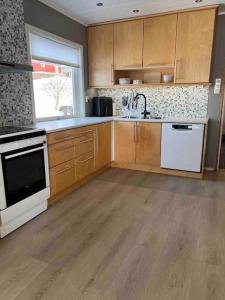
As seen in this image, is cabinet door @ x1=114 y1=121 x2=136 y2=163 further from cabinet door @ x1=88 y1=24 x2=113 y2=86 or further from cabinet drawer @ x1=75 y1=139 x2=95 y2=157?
cabinet door @ x1=88 y1=24 x2=113 y2=86

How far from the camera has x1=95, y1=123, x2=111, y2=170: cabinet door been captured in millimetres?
3537

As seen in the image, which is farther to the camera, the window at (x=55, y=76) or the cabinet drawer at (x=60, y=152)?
the window at (x=55, y=76)

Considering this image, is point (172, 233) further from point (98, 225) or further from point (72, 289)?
point (72, 289)

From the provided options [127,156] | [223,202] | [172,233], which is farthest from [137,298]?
[127,156]

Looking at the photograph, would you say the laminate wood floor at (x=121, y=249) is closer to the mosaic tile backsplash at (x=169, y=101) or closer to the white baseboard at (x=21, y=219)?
the white baseboard at (x=21, y=219)

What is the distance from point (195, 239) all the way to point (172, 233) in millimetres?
203

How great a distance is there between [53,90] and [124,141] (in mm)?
1411

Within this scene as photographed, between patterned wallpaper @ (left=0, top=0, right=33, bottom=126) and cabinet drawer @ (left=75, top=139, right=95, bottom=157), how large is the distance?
Answer: 0.73 meters

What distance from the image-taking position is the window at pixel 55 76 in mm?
3039

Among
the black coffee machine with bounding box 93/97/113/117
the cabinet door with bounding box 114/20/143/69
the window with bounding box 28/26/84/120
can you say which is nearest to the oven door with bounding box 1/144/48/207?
the window with bounding box 28/26/84/120

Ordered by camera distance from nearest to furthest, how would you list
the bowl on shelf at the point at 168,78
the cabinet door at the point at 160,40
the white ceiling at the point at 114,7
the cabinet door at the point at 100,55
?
the white ceiling at the point at 114,7 → the cabinet door at the point at 160,40 → the bowl on shelf at the point at 168,78 → the cabinet door at the point at 100,55

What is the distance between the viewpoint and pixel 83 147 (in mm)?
3154

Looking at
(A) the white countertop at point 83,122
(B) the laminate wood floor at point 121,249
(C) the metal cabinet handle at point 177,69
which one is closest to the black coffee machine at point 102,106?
(A) the white countertop at point 83,122

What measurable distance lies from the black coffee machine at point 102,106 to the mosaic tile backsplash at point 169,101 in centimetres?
20
